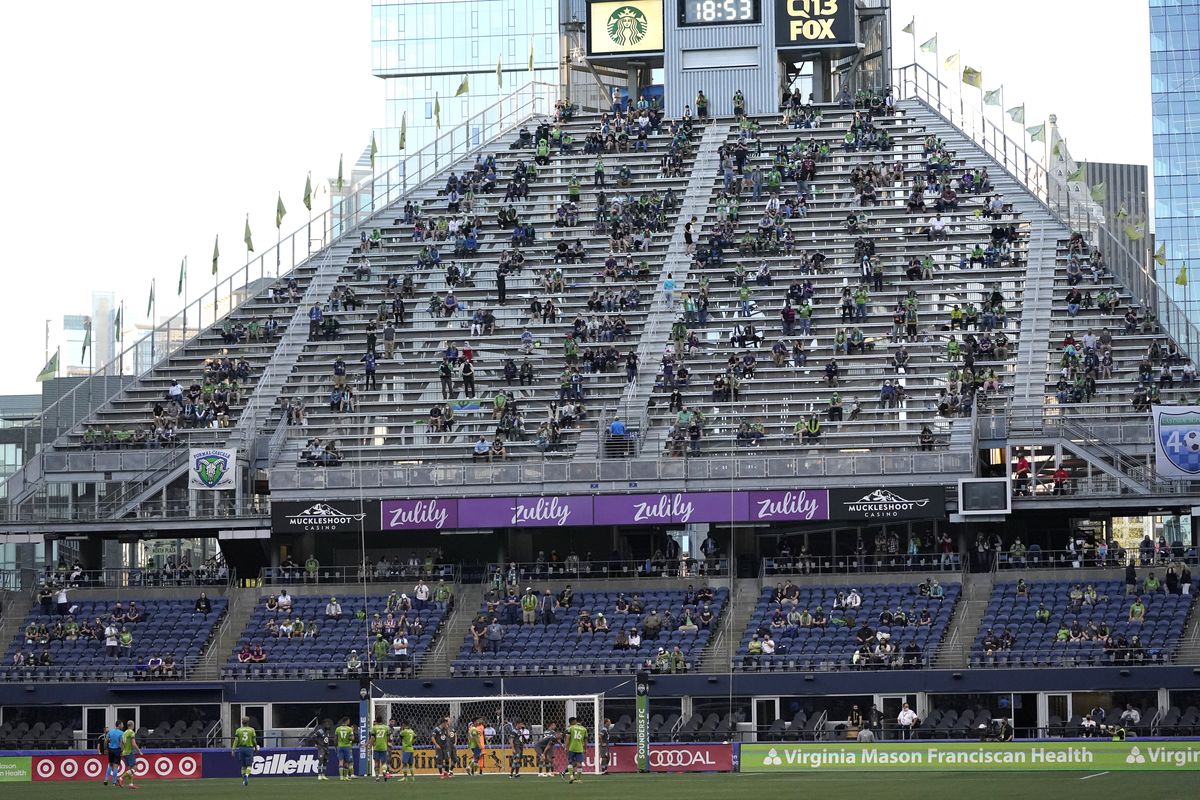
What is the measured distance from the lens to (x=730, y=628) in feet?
186

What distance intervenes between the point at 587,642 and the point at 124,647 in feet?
45.0

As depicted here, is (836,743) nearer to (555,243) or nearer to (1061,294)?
(1061,294)

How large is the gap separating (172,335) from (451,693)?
22.2m

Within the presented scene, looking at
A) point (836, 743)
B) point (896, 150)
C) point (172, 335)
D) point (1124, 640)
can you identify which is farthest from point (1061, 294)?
point (172, 335)

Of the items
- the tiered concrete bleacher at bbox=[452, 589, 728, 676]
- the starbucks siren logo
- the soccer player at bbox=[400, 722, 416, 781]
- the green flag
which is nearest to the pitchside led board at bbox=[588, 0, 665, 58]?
the starbucks siren logo

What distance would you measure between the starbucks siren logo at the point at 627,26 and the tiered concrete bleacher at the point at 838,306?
883 centimetres

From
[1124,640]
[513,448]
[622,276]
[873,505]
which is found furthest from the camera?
[622,276]

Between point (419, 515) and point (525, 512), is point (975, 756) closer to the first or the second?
point (525, 512)

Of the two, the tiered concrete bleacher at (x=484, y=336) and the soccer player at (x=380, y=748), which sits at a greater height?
the tiered concrete bleacher at (x=484, y=336)

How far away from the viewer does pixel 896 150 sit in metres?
76.4

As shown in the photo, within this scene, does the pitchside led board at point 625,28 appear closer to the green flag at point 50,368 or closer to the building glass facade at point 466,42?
the green flag at point 50,368

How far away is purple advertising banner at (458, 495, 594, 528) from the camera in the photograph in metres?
60.2

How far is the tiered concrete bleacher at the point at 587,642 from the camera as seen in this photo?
55594mm

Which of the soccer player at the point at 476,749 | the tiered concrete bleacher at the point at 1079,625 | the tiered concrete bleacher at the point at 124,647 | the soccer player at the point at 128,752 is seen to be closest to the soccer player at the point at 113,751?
the soccer player at the point at 128,752
